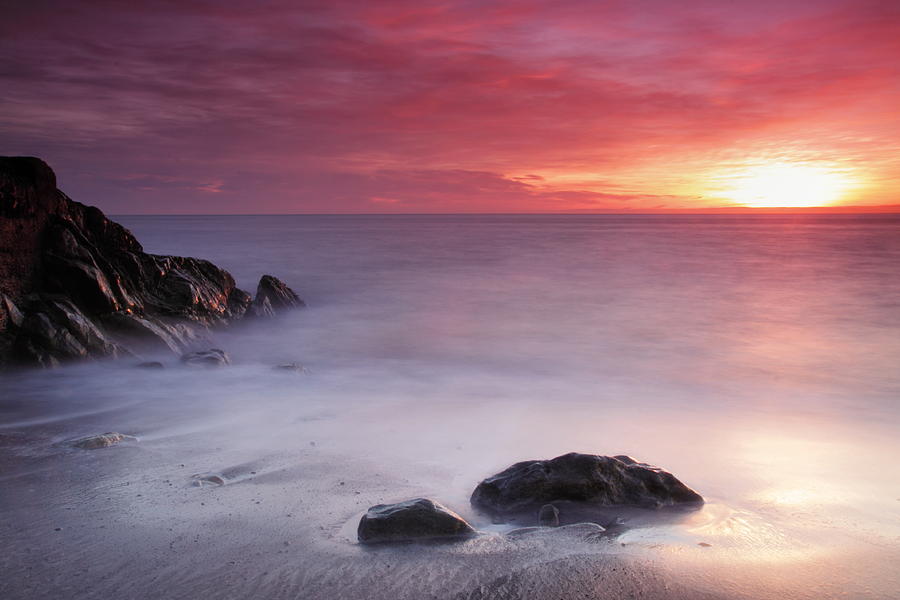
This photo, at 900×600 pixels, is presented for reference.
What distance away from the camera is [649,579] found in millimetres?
3139

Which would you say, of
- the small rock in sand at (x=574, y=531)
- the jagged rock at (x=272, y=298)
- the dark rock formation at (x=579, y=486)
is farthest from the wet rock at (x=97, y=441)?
the jagged rock at (x=272, y=298)

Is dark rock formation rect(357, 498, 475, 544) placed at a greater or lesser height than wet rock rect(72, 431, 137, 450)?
greater

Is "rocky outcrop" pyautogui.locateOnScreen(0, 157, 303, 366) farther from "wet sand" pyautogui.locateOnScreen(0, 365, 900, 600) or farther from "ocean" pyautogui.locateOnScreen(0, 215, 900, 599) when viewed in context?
"wet sand" pyautogui.locateOnScreen(0, 365, 900, 600)

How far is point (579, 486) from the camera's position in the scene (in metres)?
4.03

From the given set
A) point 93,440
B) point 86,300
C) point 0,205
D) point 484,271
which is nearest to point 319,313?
point 86,300

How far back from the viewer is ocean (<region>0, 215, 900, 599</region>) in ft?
10.4

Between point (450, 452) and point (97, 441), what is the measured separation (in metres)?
2.96

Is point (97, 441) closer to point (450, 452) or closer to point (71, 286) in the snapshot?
point (450, 452)

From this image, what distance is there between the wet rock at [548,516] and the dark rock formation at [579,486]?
0.10 meters

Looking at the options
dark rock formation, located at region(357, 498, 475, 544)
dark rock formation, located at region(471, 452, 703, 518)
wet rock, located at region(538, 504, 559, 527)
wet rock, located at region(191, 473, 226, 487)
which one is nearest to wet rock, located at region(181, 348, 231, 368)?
wet rock, located at region(191, 473, 226, 487)

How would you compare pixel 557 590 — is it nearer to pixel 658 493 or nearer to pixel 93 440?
pixel 658 493

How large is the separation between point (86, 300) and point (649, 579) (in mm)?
8508

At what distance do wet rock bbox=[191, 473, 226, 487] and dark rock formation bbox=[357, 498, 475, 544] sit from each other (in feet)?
4.55

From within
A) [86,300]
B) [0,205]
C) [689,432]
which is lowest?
[689,432]
